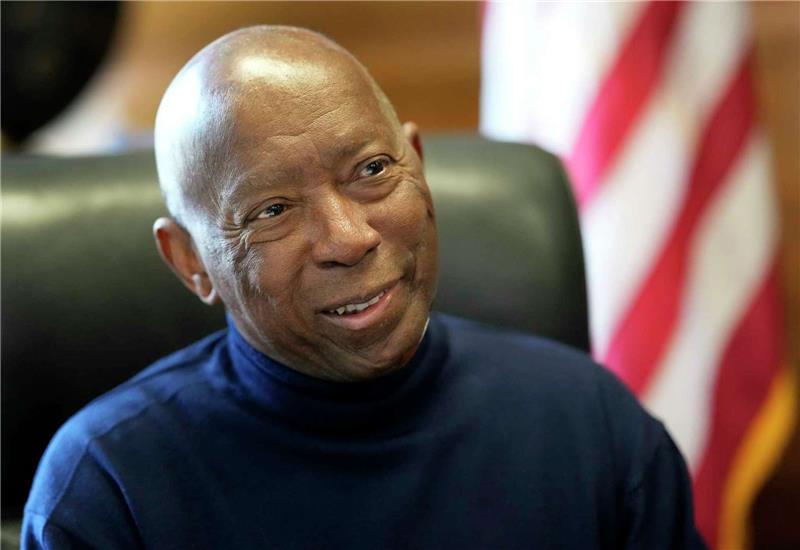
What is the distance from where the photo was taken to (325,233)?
100cm

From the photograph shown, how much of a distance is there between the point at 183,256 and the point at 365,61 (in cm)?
159

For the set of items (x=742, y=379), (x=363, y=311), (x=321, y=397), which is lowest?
(x=742, y=379)

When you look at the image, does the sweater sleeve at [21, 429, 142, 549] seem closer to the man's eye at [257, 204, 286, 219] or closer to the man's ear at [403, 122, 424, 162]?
the man's eye at [257, 204, 286, 219]

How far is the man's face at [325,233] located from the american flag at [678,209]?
0.74 metres

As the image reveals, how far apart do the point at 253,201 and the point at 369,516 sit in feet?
1.11

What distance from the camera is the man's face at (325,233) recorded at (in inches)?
39.5

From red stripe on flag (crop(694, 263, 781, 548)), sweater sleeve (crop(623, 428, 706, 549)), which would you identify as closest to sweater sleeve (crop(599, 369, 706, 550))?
sweater sleeve (crop(623, 428, 706, 549))

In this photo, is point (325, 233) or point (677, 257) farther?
point (677, 257)

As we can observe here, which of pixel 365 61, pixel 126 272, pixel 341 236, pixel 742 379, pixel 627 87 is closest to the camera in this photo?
pixel 341 236

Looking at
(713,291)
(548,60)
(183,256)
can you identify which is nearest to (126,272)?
(183,256)

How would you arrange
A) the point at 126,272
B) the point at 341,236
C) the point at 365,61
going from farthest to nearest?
the point at 365,61 < the point at 126,272 < the point at 341,236

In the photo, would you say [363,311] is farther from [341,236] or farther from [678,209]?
[678,209]

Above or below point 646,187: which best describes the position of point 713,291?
below

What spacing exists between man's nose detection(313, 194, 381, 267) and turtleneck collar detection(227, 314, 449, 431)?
16 cm
